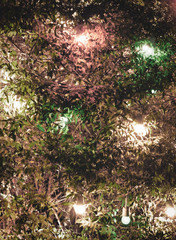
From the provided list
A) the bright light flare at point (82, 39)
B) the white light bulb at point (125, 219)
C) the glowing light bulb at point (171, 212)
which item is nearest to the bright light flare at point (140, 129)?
the white light bulb at point (125, 219)

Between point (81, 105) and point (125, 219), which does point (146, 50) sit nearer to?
point (81, 105)

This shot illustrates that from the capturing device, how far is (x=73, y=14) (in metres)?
2.58

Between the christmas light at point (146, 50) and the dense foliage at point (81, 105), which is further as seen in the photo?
the christmas light at point (146, 50)

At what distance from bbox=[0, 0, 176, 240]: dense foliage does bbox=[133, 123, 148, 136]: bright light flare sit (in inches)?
1.1

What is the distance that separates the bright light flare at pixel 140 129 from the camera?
279 cm

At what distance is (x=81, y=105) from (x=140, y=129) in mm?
886

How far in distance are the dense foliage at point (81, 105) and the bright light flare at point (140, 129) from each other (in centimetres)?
3

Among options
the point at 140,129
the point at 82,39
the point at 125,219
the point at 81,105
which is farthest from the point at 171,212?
the point at 82,39

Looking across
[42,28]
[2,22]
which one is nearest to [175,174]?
[42,28]

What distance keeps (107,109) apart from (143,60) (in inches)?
29.6

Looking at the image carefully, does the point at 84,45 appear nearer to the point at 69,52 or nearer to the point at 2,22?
the point at 69,52

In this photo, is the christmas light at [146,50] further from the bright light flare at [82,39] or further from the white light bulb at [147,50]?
the bright light flare at [82,39]

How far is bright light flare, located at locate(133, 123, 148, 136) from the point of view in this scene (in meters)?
2.79

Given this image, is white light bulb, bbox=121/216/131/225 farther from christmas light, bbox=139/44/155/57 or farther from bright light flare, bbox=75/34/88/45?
bright light flare, bbox=75/34/88/45
